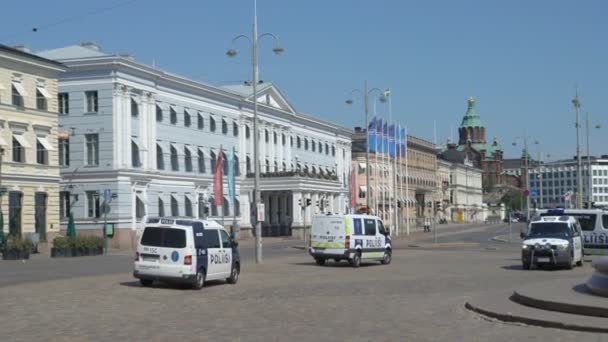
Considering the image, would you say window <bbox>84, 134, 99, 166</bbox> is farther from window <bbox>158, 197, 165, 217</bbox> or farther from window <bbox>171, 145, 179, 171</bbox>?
window <bbox>171, 145, 179, 171</bbox>

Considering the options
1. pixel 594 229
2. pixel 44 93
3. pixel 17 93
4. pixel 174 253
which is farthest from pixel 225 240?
pixel 44 93

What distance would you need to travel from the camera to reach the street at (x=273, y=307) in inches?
623

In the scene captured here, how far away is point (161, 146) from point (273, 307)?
53.4 m

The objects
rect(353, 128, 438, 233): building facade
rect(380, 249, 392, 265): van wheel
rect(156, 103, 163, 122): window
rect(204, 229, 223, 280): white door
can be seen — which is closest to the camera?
rect(204, 229, 223, 280): white door

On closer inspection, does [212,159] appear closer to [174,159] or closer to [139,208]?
→ [174,159]

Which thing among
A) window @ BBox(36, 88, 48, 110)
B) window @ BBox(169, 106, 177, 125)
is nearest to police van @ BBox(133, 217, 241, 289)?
window @ BBox(36, 88, 48, 110)

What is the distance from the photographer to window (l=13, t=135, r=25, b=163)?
55062mm

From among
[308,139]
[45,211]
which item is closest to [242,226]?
[308,139]

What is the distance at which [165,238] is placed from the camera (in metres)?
26.3

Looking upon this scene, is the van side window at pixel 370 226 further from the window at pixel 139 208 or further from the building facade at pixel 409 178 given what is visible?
the building facade at pixel 409 178

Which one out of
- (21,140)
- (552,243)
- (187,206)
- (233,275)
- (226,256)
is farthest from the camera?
(187,206)

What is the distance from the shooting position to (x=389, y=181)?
117 metres

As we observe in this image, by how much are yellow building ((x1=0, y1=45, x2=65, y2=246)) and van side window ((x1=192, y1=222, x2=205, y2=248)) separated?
28.5m

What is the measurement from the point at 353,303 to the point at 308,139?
81818 mm
